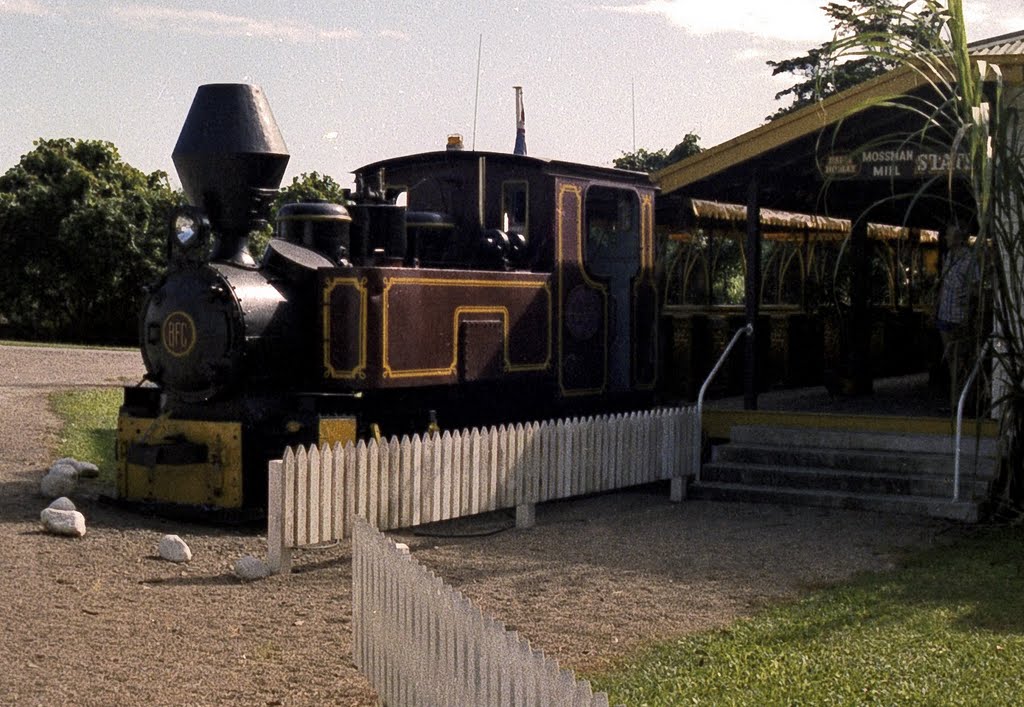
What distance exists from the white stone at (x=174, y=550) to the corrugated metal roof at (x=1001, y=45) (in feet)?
24.7

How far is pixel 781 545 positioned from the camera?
9695 mm

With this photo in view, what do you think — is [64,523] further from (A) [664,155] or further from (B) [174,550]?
(A) [664,155]

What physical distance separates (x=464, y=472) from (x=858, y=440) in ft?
12.3

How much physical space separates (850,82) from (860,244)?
78.3ft

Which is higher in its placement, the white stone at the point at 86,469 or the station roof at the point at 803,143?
the station roof at the point at 803,143

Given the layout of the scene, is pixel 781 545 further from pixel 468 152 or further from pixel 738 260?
pixel 738 260

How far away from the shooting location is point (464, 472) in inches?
401

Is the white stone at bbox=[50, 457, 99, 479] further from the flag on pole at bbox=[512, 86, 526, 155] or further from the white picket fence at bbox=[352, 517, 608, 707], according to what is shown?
the white picket fence at bbox=[352, 517, 608, 707]

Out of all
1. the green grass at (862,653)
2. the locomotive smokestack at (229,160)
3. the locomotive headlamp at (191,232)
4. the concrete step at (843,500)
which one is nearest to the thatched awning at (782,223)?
the concrete step at (843,500)

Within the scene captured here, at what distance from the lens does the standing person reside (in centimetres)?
826

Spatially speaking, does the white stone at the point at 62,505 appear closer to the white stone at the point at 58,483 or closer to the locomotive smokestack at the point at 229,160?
the white stone at the point at 58,483

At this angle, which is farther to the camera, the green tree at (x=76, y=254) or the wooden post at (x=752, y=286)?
the green tree at (x=76, y=254)

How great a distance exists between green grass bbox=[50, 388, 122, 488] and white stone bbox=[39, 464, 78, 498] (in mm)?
1131

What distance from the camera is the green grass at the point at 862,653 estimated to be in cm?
588
